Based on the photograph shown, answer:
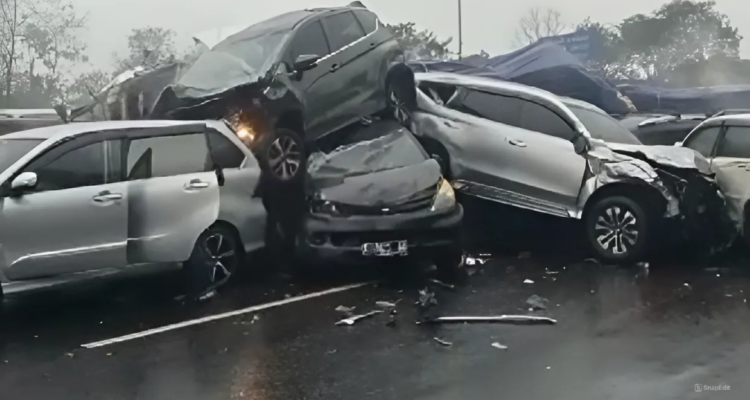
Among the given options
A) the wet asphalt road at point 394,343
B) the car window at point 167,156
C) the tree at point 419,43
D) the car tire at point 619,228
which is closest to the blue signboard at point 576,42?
the tree at point 419,43

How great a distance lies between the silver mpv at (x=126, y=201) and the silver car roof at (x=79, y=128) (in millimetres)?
11

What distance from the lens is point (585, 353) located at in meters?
6.68

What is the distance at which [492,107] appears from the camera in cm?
1070

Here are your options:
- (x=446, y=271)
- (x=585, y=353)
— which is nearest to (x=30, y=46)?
(x=446, y=271)

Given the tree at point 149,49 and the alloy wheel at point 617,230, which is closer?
the tree at point 149,49

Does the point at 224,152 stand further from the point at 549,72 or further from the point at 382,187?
the point at 549,72

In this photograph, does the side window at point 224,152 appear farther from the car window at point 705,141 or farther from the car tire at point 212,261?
the car window at point 705,141

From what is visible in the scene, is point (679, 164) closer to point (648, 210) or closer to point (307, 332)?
point (648, 210)

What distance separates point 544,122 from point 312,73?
3017 millimetres

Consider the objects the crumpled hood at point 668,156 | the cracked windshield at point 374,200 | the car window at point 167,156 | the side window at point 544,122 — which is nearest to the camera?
the cracked windshield at point 374,200

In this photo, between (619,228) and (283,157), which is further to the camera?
(619,228)

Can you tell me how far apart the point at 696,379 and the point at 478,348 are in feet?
→ 5.53

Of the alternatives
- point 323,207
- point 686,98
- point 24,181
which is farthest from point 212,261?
point 686,98

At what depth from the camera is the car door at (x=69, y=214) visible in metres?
7.45
